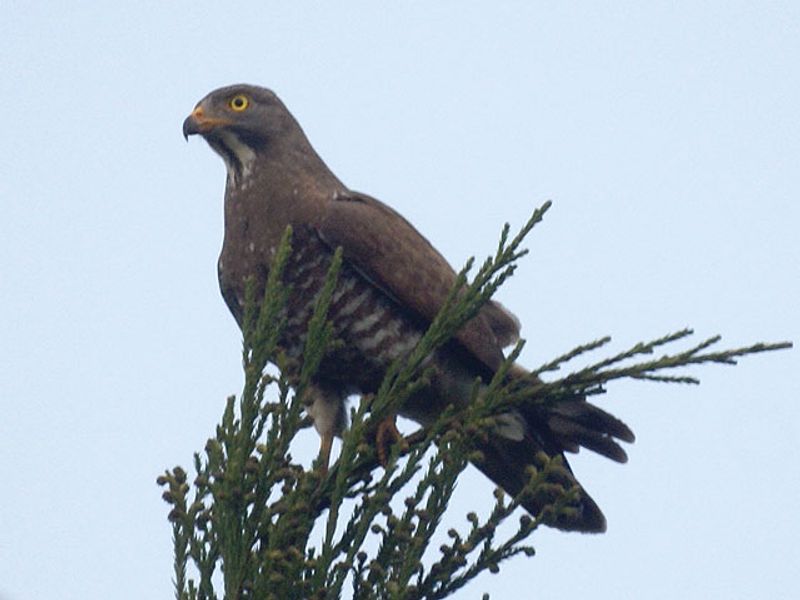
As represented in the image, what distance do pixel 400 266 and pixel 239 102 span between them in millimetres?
1348

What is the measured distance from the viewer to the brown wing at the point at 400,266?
5.40m

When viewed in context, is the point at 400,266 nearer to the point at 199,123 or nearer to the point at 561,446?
the point at 561,446

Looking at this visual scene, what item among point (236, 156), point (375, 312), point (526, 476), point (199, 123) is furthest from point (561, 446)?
point (199, 123)

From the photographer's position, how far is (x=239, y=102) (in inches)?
247

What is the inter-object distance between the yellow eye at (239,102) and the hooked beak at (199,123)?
11 cm

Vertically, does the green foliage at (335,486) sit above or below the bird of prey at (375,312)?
below

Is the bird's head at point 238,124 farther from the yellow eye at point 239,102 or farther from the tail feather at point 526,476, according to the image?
the tail feather at point 526,476

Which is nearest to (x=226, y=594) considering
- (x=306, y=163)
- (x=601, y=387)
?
(x=601, y=387)

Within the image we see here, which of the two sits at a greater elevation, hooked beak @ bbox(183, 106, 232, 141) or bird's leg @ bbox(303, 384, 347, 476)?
hooked beak @ bbox(183, 106, 232, 141)

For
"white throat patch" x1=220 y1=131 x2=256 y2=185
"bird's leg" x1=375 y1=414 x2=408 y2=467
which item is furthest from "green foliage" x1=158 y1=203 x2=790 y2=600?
"white throat patch" x1=220 y1=131 x2=256 y2=185

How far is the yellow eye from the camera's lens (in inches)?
245

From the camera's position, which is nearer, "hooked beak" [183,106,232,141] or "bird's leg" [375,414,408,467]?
"bird's leg" [375,414,408,467]

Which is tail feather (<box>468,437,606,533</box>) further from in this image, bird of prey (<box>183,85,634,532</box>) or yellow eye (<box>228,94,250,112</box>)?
yellow eye (<box>228,94,250,112</box>)

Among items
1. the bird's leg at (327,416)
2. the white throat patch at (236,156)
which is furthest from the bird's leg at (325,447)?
the white throat patch at (236,156)
